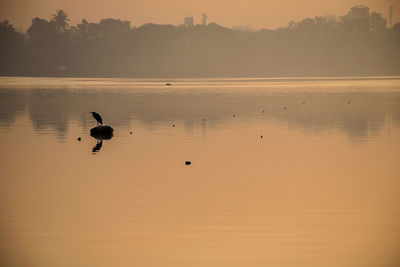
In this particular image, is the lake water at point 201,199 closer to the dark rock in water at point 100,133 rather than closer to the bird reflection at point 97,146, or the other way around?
the bird reflection at point 97,146

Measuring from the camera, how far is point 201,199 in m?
22.9

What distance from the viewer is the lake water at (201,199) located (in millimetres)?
17016

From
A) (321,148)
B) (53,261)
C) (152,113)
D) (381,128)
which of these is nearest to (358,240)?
(53,261)

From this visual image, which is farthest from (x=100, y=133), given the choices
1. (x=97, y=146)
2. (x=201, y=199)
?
(x=201, y=199)

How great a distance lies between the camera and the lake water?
17.0 metres

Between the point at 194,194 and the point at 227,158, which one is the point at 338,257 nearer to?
the point at 194,194

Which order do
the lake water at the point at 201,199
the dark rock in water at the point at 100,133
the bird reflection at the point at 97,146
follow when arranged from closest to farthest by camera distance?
the lake water at the point at 201,199 → the bird reflection at the point at 97,146 → the dark rock in water at the point at 100,133

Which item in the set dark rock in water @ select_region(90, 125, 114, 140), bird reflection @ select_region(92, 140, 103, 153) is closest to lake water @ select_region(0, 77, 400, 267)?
bird reflection @ select_region(92, 140, 103, 153)

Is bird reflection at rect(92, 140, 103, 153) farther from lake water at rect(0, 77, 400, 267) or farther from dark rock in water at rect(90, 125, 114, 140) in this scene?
dark rock in water at rect(90, 125, 114, 140)

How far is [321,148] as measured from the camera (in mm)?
36344

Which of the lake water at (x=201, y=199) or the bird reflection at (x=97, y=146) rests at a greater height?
the bird reflection at (x=97, y=146)

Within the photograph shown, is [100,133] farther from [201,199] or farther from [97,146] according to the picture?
[201,199]

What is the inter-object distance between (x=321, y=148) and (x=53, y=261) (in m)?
21.8

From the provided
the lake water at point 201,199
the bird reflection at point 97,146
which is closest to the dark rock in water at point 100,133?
the lake water at point 201,199
